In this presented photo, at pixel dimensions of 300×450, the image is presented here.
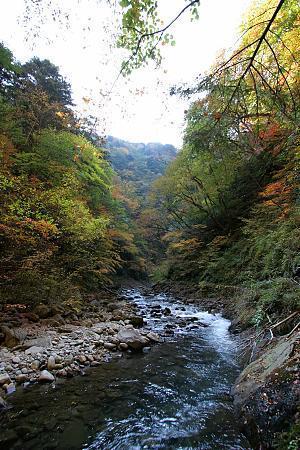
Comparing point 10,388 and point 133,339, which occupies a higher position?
point 10,388

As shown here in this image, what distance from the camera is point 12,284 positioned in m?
6.29

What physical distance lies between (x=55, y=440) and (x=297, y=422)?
2484mm

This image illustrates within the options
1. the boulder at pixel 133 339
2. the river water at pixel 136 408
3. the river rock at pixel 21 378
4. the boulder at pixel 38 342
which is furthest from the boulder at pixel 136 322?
the river rock at pixel 21 378

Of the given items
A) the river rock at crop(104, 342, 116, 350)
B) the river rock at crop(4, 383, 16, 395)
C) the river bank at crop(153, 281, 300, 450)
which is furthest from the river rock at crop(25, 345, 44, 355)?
the river bank at crop(153, 281, 300, 450)

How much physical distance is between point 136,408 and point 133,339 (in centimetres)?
243

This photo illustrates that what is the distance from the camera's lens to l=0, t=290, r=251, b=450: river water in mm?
2920

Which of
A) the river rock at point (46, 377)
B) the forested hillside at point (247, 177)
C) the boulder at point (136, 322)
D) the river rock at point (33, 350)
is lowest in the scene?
the boulder at point (136, 322)

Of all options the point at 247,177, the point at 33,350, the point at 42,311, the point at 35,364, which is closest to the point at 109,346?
the point at 33,350

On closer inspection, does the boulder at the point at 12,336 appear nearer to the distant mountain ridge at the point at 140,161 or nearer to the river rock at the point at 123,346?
the river rock at the point at 123,346

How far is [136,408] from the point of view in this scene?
11.9ft

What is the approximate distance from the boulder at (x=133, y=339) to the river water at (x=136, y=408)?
35 centimetres

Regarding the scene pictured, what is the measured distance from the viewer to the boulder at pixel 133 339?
5895 millimetres

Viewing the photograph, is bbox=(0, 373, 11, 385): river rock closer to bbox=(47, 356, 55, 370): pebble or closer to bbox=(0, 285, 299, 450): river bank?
bbox=(0, 285, 299, 450): river bank

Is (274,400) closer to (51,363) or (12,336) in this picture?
(51,363)
